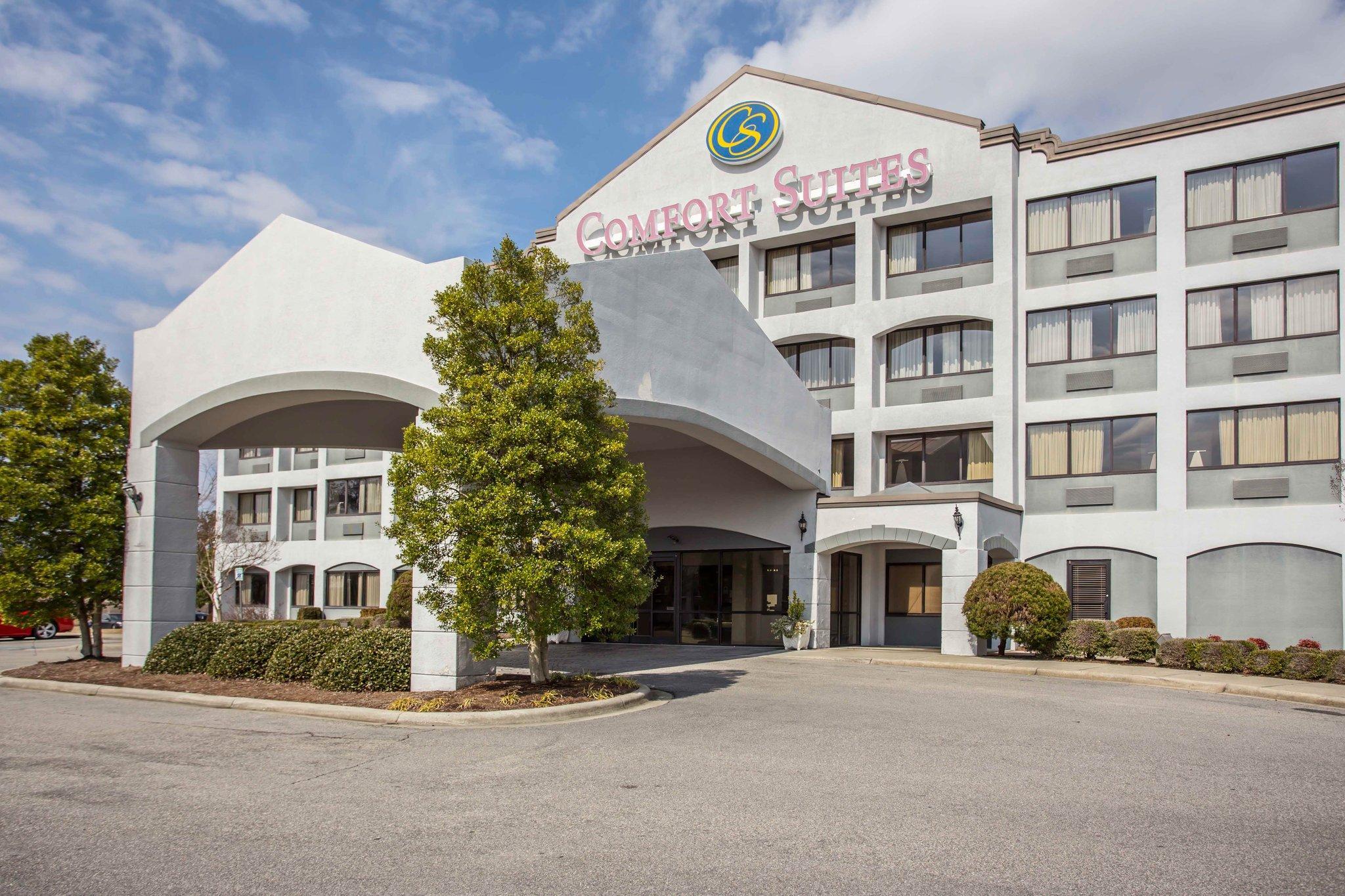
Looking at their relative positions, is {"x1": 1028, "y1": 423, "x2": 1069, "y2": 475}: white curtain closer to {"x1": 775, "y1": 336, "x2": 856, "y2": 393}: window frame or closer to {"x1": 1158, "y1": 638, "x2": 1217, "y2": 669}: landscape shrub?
{"x1": 775, "y1": 336, "x2": 856, "y2": 393}: window frame

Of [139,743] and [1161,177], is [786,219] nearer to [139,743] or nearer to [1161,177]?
[1161,177]

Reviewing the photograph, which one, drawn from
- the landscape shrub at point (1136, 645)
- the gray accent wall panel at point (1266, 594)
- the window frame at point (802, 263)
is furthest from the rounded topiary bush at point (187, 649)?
the gray accent wall panel at point (1266, 594)

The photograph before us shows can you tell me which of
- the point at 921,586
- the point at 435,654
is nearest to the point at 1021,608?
the point at 921,586

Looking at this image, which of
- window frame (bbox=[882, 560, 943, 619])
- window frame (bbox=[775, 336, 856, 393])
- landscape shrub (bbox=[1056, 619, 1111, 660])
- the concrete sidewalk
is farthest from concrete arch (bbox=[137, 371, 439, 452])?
window frame (bbox=[882, 560, 943, 619])

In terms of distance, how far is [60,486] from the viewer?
17109 millimetres

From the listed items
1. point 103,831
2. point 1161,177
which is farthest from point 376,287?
point 1161,177

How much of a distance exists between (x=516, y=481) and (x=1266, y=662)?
555 inches

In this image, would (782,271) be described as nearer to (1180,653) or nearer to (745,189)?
(745,189)

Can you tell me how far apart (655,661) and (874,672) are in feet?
14.7

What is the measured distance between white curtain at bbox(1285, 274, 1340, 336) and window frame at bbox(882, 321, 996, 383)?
691 cm

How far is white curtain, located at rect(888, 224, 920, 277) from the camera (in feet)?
94.7

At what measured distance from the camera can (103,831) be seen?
269 inches

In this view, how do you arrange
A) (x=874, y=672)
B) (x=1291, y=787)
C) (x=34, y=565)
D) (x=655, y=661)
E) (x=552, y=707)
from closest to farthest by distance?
1. (x=1291, y=787)
2. (x=552, y=707)
3. (x=34, y=565)
4. (x=874, y=672)
5. (x=655, y=661)

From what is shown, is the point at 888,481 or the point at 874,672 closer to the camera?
the point at 874,672
